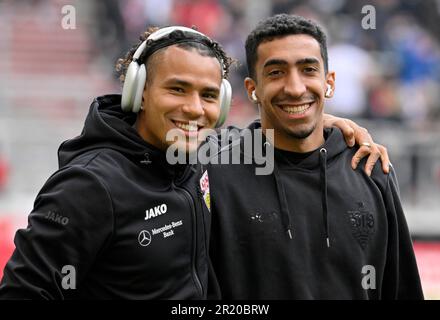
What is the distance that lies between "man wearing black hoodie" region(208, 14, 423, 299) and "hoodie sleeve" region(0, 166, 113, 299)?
732 millimetres

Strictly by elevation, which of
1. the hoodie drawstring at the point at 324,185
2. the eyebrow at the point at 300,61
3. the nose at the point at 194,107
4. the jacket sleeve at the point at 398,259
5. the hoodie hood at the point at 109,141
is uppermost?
the eyebrow at the point at 300,61

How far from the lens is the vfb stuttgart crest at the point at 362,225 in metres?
3.97

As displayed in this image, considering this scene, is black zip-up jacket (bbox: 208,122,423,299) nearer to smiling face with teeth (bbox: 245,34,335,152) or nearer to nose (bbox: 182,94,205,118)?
smiling face with teeth (bbox: 245,34,335,152)

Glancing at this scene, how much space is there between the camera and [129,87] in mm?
3615

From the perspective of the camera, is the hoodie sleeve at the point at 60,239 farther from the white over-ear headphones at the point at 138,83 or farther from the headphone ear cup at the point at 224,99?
the headphone ear cup at the point at 224,99

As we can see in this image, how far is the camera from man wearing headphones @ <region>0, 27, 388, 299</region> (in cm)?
332

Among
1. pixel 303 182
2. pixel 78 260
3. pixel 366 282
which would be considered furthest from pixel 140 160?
pixel 366 282

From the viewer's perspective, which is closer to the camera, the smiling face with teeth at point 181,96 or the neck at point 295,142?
the smiling face with teeth at point 181,96

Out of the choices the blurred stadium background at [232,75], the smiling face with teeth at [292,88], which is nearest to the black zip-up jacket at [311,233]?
the smiling face with teeth at [292,88]

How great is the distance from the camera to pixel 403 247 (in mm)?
4082

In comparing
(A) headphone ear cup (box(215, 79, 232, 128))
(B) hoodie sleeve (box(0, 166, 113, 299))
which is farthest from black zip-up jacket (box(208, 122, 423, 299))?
(B) hoodie sleeve (box(0, 166, 113, 299))

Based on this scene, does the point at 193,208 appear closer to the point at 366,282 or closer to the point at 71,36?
the point at 366,282

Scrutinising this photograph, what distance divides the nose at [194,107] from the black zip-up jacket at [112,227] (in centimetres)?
21

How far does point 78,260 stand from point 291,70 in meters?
1.30
